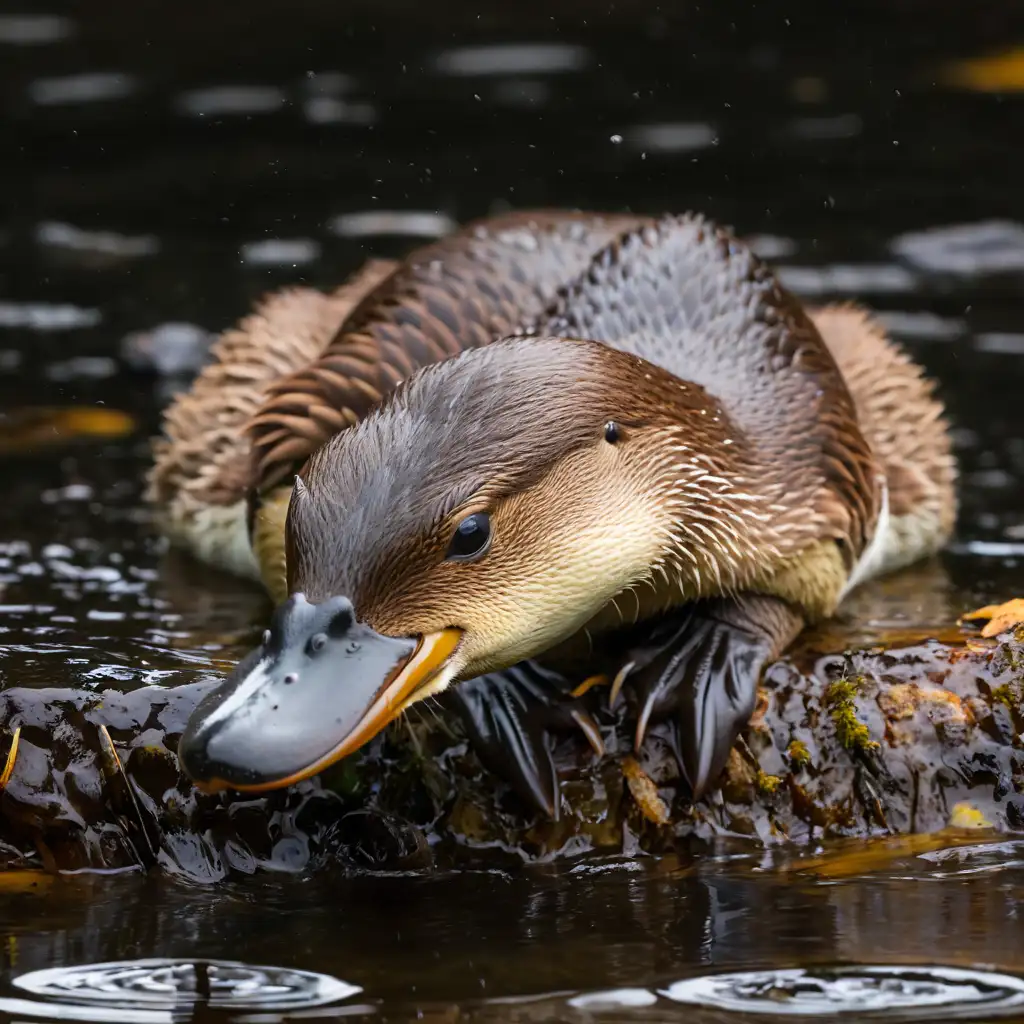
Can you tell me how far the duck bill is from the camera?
367cm

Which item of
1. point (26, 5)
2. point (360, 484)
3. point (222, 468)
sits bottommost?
point (360, 484)

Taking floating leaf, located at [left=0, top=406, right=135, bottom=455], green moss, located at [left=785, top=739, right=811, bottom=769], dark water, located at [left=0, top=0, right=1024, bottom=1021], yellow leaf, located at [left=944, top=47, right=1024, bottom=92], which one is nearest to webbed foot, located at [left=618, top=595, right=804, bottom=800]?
green moss, located at [left=785, top=739, right=811, bottom=769]

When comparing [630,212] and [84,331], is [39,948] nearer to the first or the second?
[84,331]

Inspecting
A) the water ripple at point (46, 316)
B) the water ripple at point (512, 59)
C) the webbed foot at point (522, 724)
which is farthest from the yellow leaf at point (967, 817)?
the water ripple at point (512, 59)

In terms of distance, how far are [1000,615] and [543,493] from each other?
172cm

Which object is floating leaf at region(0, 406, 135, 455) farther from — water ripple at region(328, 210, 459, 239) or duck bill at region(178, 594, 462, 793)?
duck bill at region(178, 594, 462, 793)

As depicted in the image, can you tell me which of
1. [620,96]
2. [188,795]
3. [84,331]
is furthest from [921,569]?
[620,96]

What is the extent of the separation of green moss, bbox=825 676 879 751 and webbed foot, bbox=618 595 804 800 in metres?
0.19

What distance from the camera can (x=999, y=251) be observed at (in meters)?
9.72

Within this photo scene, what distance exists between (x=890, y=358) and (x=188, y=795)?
320 cm

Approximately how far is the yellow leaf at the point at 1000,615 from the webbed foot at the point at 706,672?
0.54 m

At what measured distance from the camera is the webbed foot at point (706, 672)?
4840 millimetres

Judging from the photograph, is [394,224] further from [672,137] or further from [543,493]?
[543,493]

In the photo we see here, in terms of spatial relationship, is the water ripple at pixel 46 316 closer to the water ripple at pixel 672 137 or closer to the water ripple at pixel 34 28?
the water ripple at pixel 672 137
